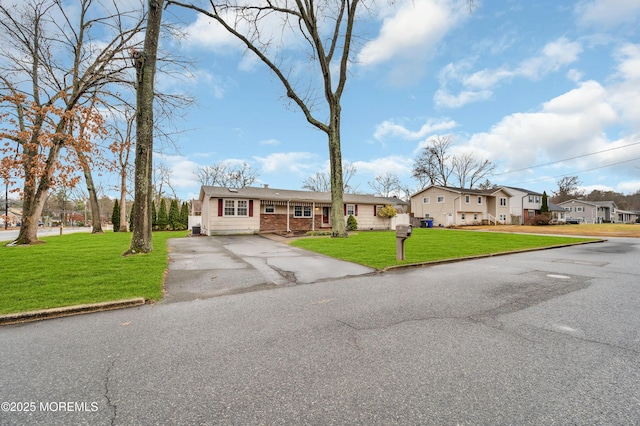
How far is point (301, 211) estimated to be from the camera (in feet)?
73.0

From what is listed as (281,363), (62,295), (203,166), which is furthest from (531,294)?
(203,166)

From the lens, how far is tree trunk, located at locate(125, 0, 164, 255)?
8.93 m

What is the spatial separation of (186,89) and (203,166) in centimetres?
3797

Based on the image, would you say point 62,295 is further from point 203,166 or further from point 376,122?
point 203,166

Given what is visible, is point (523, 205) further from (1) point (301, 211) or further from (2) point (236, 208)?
(2) point (236, 208)

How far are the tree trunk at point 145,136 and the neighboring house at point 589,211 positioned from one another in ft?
241

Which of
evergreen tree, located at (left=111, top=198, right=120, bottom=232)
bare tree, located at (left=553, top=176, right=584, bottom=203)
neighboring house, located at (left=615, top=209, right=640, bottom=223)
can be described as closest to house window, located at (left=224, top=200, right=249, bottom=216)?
evergreen tree, located at (left=111, top=198, right=120, bottom=232)

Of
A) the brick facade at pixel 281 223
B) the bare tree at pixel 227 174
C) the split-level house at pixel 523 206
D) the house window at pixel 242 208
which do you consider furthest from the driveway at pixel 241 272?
the split-level house at pixel 523 206

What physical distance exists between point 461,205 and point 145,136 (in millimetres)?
34128

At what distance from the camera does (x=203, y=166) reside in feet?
152

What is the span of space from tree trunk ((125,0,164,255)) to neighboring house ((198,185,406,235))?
31.5 feet

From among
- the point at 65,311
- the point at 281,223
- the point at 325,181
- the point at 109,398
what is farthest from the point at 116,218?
the point at 109,398

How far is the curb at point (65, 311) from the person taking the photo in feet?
12.0

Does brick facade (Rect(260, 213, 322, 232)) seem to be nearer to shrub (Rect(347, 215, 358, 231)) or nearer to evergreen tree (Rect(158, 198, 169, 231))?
shrub (Rect(347, 215, 358, 231))
